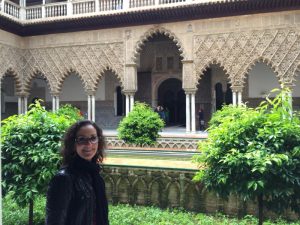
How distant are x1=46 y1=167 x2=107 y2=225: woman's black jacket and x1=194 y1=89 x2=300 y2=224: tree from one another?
182 cm

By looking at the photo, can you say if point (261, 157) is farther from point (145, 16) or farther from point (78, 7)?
point (78, 7)

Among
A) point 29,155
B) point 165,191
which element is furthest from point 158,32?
point 29,155

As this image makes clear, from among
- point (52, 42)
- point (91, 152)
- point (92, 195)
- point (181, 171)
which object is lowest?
point (181, 171)

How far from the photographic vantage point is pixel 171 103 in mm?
18750

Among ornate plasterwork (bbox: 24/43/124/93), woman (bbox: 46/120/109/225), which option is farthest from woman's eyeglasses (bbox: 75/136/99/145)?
ornate plasterwork (bbox: 24/43/124/93)

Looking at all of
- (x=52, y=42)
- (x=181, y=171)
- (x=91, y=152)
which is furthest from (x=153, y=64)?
(x=91, y=152)

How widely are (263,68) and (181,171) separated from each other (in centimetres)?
1241

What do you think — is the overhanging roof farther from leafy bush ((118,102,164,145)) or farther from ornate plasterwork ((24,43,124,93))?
leafy bush ((118,102,164,145))

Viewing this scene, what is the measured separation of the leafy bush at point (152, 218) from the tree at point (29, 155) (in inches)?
17.6

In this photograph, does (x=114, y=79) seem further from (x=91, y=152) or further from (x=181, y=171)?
(x=91, y=152)

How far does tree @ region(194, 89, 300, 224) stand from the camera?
3.31 m

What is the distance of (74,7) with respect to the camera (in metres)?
15.4

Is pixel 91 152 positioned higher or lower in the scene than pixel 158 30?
lower

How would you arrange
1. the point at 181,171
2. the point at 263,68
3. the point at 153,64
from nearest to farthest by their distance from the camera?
the point at 181,171, the point at 263,68, the point at 153,64
